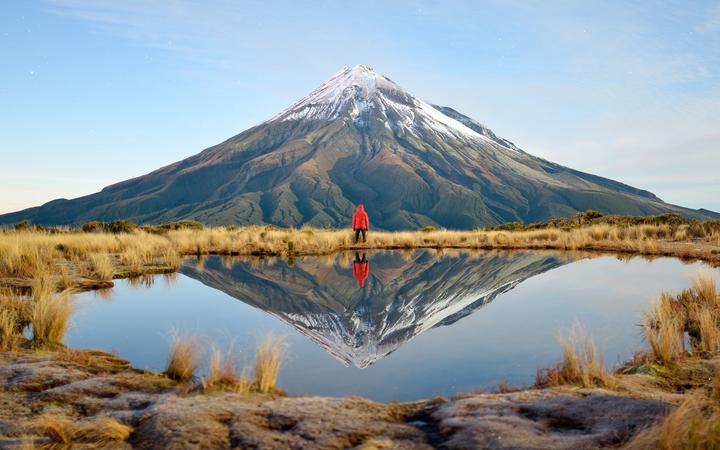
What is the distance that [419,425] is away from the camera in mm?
4422

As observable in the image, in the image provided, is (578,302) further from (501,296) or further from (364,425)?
(364,425)

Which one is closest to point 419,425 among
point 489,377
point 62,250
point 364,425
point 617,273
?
point 364,425

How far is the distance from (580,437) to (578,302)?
23.3 ft

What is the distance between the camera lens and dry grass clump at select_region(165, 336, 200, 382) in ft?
19.0

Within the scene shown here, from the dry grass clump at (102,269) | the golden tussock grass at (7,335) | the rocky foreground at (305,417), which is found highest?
the dry grass clump at (102,269)

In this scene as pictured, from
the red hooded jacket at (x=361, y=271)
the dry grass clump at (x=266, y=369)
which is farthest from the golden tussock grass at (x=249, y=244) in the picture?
the dry grass clump at (x=266, y=369)

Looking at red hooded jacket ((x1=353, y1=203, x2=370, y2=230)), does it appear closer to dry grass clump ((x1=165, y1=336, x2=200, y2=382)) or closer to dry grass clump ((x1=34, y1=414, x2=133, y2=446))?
dry grass clump ((x1=165, y1=336, x2=200, y2=382))

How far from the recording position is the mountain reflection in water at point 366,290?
829 cm

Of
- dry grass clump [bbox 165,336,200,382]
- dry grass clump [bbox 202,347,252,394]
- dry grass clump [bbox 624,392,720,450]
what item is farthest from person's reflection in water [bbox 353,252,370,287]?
dry grass clump [bbox 624,392,720,450]

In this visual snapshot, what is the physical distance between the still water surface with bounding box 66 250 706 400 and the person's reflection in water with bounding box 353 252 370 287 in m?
0.08

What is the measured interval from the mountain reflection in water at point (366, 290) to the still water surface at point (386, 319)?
0.10 ft

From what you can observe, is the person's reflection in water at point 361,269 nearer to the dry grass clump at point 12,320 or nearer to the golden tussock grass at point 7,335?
the dry grass clump at point 12,320

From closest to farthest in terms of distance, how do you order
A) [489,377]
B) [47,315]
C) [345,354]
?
1. [489,377]
2. [345,354]
3. [47,315]

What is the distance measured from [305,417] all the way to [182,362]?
2.05m
